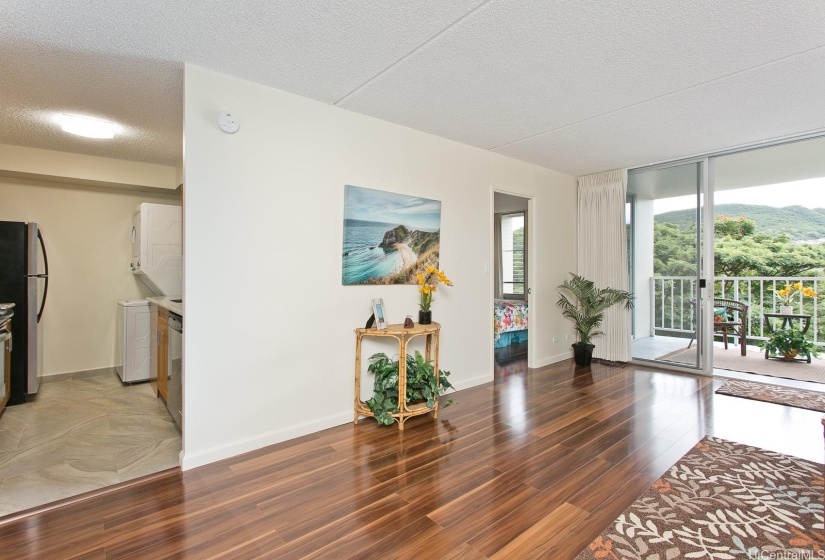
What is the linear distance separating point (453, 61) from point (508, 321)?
3866 millimetres

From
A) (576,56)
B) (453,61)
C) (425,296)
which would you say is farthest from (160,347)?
(576,56)

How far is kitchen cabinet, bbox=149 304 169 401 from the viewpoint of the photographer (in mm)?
3348

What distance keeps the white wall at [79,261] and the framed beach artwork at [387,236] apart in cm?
354

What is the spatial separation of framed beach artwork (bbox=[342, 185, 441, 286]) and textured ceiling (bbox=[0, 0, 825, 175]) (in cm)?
71

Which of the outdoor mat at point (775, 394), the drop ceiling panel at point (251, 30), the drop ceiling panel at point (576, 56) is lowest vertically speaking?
the outdoor mat at point (775, 394)

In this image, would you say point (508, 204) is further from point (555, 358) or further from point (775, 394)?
point (775, 394)

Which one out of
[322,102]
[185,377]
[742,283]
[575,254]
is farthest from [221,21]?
[742,283]

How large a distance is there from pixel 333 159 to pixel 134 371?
3.40 meters

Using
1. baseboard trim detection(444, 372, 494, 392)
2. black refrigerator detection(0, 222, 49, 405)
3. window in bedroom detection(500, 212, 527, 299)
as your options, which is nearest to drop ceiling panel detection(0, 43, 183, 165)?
black refrigerator detection(0, 222, 49, 405)

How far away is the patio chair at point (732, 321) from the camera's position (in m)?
5.39

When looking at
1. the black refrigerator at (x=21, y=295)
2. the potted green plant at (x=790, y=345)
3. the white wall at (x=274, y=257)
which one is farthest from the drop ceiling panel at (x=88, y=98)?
the potted green plant at (x=790, y=345)

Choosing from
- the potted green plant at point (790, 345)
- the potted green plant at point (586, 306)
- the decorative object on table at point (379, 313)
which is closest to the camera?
the decorative object on table at point (379, 313)

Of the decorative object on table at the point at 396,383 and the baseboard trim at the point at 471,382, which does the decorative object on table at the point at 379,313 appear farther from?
the baseboard trim at the point at 471,382

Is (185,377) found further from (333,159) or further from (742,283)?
(742,283)
